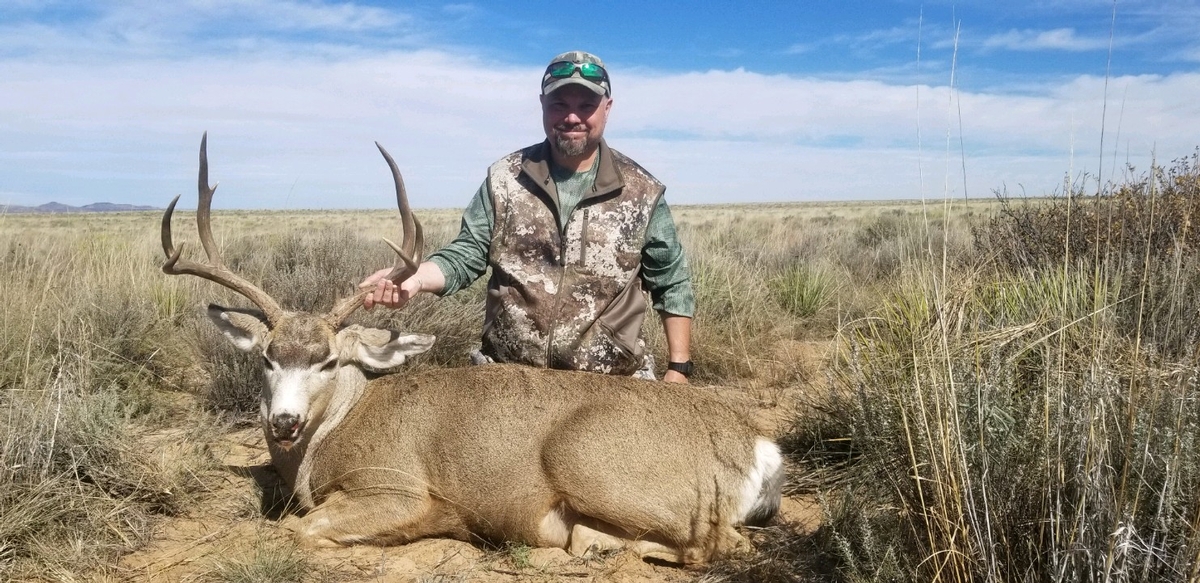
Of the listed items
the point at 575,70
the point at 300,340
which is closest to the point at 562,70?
the point at 575,70

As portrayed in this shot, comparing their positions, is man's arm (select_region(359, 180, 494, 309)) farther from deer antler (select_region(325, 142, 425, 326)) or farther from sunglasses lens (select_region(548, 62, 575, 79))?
sunglasses lens (select_region(548, 62, 575, 79))

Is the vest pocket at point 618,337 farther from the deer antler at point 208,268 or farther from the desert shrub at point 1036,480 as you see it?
the desert shrub at point 1036,480

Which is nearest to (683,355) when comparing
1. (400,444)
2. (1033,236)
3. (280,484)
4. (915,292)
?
(915,292)

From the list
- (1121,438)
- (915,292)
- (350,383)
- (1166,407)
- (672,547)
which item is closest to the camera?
(1121,438)

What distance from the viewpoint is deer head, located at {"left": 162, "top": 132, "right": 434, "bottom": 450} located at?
13.9 ft

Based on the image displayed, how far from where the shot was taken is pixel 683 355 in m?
5.75

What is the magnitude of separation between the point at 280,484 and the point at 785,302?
6.68m

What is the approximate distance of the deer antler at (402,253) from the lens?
14.6ft

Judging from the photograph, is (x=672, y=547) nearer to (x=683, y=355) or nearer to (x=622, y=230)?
(x=683, y=355)

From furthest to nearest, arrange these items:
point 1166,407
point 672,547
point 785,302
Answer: point 785,302
point 672,547
point 1166,407

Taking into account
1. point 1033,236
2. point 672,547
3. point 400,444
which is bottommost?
point 672,547

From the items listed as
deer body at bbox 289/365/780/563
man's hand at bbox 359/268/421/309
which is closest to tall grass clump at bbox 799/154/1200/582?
deer body at bbox 289/365/780/563

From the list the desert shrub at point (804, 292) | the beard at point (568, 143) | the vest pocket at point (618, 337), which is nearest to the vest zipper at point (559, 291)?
the vest pocket at point (618, 337)

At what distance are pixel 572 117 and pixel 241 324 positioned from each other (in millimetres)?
2386
